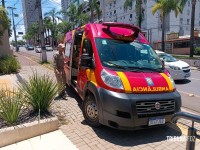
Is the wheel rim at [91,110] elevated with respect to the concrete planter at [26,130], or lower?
elevated

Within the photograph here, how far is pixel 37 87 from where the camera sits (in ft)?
16.8

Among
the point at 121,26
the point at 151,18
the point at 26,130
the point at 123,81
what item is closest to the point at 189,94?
the point at 121,26

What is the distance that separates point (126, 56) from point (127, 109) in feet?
4.92

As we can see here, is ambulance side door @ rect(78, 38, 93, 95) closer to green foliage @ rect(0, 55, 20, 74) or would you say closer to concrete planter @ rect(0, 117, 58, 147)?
concrete planter @ rect(0, 117, 58, 147)

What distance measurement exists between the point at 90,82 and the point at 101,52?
→ 2.38 feet

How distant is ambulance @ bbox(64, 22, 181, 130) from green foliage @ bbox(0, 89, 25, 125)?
4.79 feet

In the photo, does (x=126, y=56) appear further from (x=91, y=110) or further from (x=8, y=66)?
(x=8, y=66)

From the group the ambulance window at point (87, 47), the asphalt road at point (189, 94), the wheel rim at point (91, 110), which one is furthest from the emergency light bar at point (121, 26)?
the asphalt road at point (189, 94)

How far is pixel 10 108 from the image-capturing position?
4.61 meters

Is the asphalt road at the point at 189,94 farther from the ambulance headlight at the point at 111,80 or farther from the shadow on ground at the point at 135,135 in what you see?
the ambulance headlight at the point at 111,80

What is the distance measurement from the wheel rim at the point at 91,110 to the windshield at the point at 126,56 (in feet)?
2.98

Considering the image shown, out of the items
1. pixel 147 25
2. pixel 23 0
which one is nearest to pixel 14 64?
pixel 23 0

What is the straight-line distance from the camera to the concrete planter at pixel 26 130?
427 cm

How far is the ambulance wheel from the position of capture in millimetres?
4807
